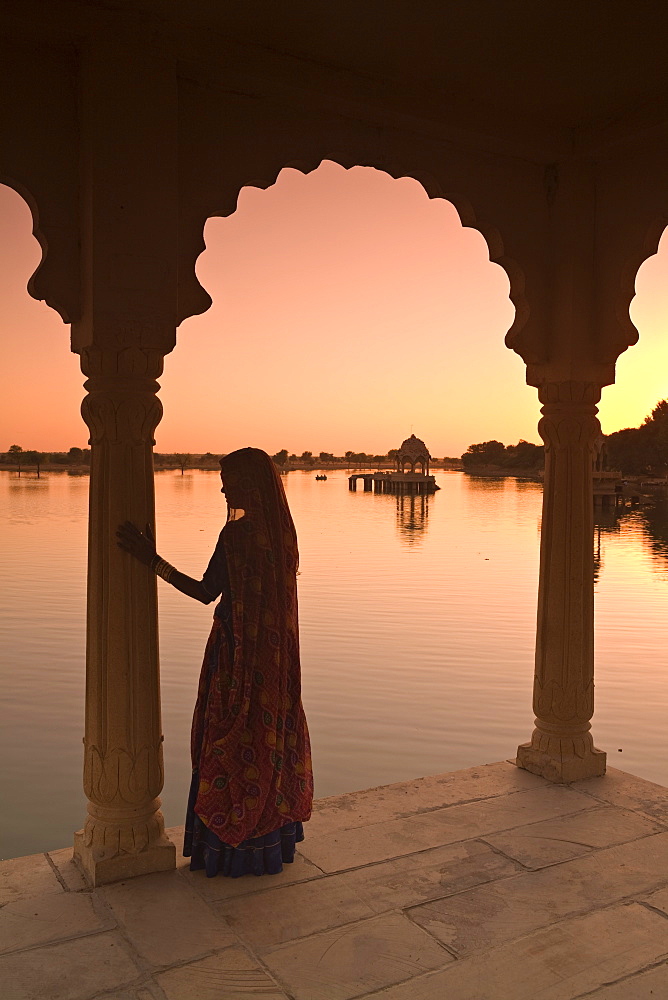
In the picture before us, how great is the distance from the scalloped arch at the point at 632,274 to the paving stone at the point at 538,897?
7.70 ft

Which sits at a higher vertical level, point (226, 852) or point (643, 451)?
point (643, 451)

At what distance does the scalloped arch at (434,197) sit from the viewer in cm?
352

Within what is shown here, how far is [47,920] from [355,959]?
3.44 feet

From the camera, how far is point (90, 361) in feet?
10.8

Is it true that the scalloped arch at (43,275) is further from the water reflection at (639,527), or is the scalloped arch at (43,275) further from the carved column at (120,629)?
the water reflection at (639,527)

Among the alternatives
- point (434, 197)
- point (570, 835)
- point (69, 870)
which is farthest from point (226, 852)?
point (434, 197)

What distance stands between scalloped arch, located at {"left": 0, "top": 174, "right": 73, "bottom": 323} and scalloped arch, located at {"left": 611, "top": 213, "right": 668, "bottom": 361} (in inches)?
103

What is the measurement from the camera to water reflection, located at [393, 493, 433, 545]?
33697 mm

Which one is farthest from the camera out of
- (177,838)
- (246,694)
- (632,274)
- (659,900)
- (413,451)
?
(413,451)

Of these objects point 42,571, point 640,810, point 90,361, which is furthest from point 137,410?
point 42,571

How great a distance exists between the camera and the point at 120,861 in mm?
3287

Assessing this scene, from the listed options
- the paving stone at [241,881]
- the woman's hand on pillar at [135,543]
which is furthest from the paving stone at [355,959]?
the woman's hand on pillar at [135,543]

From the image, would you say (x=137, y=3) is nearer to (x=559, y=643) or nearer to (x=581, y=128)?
(x=581, y=128)

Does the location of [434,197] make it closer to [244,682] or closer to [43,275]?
[43,275]
